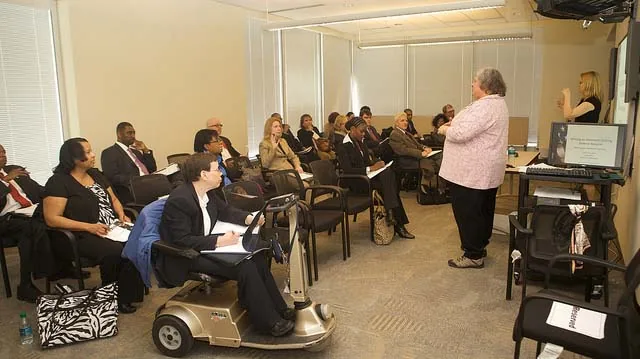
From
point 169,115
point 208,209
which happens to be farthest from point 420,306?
point 169,115

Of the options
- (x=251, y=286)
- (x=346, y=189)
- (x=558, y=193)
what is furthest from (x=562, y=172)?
(x=251, y=286)

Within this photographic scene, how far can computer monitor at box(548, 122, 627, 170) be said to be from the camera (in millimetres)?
3555

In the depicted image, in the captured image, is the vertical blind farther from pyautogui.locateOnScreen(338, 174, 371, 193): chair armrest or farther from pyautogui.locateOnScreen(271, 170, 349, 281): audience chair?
pyautogui.locateOnScreen(338, 174, 371, 193): chair armrest

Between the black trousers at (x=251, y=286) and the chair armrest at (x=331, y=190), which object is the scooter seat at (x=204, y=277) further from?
the chair armrest at (x=331, y=190)

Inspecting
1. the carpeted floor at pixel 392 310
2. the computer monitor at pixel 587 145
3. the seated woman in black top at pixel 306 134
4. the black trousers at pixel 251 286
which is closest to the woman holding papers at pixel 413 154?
→ the seated woman in black top at pixel 306 134

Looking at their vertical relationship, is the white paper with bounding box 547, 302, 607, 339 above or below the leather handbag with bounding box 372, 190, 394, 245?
above

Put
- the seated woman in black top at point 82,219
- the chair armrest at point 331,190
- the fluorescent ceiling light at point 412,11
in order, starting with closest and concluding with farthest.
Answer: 1. the seated woman in black top at point 82,219
2. the chair armrest at point 331,190
3. the fluorescent ceiling light at point 412,11

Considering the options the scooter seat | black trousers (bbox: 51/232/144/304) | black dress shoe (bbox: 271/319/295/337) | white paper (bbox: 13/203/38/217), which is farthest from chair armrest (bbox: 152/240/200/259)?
white paper (bbox: 13/203/38/217)

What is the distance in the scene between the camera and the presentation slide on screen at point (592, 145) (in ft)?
11.7

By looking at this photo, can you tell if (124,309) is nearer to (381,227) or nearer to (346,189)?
(346,189)

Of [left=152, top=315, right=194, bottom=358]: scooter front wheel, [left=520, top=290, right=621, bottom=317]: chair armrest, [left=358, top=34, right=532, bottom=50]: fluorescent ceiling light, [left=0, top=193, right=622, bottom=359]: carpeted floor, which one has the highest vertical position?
[left=358, top=34, right=532, bottom=50]: fluorescent ceiling light

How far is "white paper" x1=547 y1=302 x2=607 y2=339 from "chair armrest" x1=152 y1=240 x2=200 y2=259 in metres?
1.72

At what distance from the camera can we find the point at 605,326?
6.79 feet

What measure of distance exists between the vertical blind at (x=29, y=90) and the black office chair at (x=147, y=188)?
145cm
